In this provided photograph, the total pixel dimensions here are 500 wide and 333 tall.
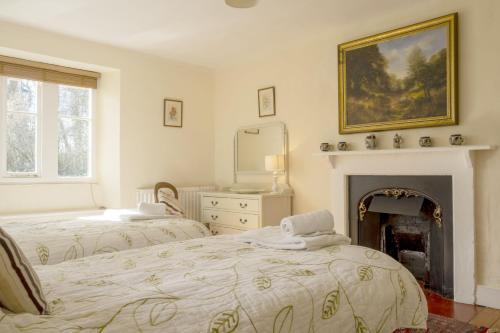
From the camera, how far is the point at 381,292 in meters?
1.47

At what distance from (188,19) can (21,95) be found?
2.09 m

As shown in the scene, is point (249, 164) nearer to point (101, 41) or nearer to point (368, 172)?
point (368, 172)

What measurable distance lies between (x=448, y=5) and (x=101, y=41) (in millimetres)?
3457

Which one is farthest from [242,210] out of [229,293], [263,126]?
[229,293]

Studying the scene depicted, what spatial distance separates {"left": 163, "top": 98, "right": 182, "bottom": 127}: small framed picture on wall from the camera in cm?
491

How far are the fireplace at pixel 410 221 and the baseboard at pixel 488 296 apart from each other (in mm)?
197

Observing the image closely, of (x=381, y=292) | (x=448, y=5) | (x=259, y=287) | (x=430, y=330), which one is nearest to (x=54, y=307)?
(x=259, y=287)

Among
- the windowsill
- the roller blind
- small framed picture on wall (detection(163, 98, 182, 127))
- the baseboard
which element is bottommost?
the baseboard

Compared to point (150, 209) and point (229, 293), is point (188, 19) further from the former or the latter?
point (229, 293)

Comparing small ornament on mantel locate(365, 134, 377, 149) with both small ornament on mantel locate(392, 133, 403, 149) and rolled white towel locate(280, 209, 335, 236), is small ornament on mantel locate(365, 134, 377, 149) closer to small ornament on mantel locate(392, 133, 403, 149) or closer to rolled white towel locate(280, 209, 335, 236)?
small ornament on mantel locate(392, 133, 403, 149)

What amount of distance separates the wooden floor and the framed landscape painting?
1450 millimetres

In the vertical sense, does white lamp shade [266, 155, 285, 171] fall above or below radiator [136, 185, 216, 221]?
above

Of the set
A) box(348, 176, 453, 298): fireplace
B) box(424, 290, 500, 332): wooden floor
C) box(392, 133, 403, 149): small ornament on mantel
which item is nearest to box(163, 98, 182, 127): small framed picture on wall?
box(348, 176, 453, 298): fireplace

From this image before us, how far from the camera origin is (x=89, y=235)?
2564 millimetres
